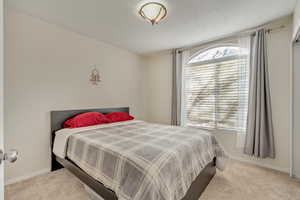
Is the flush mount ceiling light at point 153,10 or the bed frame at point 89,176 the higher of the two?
the flush mount ceiling light at point 153,10

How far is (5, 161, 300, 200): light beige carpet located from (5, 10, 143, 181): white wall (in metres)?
0.34

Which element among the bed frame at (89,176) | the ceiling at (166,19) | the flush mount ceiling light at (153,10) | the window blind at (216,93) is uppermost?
the ceiling at (166,19)

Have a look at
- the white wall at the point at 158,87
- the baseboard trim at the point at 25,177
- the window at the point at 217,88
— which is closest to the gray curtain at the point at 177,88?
the window at the point at 217,88

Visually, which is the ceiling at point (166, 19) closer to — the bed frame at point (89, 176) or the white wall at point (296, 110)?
the white wall at point (296, 110)

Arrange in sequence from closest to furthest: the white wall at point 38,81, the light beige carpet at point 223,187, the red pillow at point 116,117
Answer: the light beige carpet at point 223,187, the white wall at point 38,81, the red pillow at point 116,117

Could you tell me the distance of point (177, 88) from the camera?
3.60 m

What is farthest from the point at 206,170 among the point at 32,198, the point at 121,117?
the point at 32,198

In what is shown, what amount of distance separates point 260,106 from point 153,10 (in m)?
2.41

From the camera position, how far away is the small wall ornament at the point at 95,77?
3.04 meters

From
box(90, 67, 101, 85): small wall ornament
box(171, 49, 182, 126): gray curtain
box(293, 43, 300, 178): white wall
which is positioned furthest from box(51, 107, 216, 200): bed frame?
box(171, 49, 182, 126): gray curtain

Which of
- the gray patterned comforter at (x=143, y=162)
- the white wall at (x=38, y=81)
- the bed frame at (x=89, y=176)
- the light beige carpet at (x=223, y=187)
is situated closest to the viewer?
the gray patterned comforter at (x=143, y=162)

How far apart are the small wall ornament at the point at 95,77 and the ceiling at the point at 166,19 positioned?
741 mm

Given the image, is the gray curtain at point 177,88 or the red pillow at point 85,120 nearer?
the red pillow at point 85,120

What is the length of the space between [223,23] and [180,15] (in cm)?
83
